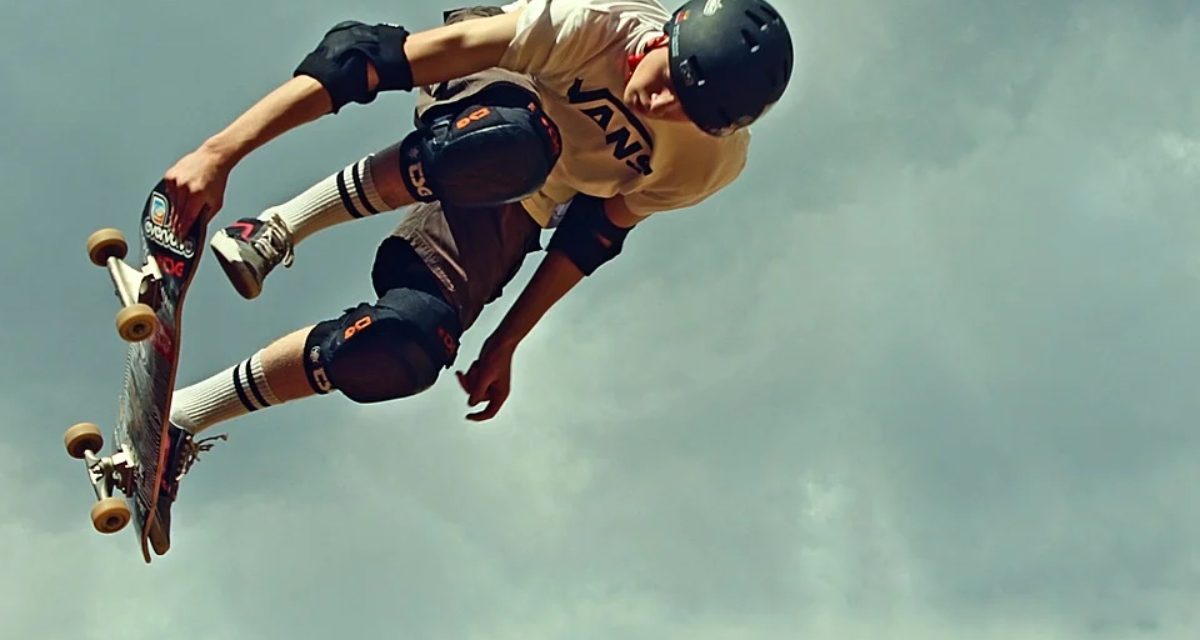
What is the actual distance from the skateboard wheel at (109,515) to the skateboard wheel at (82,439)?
0.54m

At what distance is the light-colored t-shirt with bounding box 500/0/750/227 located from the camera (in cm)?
818

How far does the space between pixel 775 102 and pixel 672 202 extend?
105 centimetres

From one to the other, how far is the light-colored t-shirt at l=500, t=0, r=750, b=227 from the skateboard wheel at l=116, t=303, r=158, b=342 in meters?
1.87

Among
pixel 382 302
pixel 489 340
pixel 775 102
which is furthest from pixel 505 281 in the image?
pixel 775 102

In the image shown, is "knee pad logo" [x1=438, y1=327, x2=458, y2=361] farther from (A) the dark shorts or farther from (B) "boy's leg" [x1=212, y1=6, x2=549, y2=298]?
(B) "boy's leg" [x1=212, y1=6, x2=549, y2=298]

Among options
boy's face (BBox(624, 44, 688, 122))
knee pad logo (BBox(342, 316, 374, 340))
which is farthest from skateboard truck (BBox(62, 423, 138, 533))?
boy's face (BBox(624, 44, 688, 122))

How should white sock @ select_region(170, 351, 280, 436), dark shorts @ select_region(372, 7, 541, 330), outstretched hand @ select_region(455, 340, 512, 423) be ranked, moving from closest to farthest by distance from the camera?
1. dark shorts @ select_region(372, 7, 541, 330)
2. white sock @ select_region(170, 351, 280, 436)
3. outstretched hand @ select_region(455, 340, 512, 423)

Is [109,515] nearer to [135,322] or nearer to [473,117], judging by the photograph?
[135,322]

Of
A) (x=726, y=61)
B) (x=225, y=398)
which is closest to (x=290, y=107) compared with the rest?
(x=225, y=398)

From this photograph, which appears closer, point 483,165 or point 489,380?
point 483,165

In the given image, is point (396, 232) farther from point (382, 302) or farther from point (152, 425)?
point (152, 425)

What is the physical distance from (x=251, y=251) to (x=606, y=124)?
1.69 m

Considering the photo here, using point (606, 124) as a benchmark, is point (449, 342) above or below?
below

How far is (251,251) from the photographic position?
8523 millimetres
